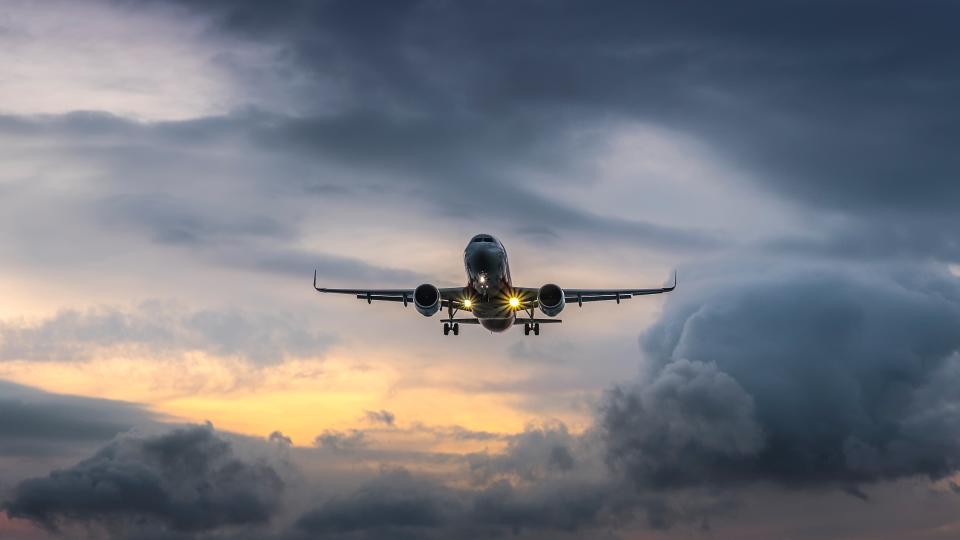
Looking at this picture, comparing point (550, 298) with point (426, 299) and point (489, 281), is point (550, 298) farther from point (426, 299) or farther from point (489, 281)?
point (426, 299)

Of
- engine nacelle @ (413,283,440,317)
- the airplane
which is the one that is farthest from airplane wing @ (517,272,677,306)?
engine nacelle @ (413,283,440,317)

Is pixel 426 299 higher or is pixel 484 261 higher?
pixel 484 261

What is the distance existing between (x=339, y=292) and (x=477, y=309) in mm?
17313

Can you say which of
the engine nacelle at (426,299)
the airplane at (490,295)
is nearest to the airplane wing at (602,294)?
the airplane at (490,295)

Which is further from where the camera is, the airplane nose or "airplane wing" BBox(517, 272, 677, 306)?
"airplane wing" BBox(517, 272, 677, 306)

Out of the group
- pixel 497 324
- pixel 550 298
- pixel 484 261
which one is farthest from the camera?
pixel 497 324

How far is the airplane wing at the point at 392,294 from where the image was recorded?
113 meters

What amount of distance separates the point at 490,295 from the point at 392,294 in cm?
1257

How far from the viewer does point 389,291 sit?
116750 mm

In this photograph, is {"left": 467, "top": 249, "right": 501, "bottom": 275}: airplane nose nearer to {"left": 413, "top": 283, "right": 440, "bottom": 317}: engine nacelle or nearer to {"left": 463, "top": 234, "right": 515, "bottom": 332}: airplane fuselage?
{"left": 463, "top": 234, "right": 515, "bottom": 332}: airplane fuselage

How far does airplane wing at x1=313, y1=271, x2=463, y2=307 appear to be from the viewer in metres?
113

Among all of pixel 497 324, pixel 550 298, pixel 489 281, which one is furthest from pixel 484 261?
pixel 497 324

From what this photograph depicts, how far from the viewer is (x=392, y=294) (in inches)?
4628

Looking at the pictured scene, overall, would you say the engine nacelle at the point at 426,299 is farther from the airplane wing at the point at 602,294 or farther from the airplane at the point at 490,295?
the airplane wing at the point at 602,294
